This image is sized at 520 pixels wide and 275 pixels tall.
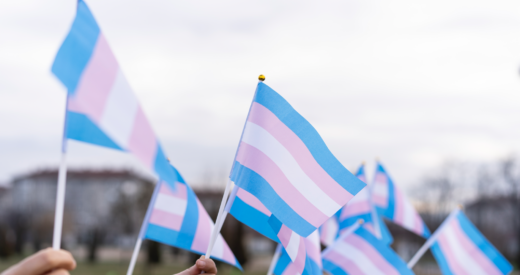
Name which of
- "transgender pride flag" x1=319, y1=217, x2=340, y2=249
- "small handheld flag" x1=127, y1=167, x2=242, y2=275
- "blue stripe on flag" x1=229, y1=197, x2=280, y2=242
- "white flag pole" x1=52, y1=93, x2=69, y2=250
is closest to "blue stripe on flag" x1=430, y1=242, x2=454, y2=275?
"transgender pride flag" x1=319, y1=217, x2=340, y2=249

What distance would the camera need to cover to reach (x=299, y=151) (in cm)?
301

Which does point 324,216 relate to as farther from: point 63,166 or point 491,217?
point 491,217

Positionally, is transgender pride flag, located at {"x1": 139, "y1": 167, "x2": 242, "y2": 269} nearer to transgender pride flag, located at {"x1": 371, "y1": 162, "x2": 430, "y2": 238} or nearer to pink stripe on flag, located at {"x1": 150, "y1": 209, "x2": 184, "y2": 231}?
pink stripe on flag, located at {"x1": 150, "y1": 209, "x2": 184, "y2": 231}

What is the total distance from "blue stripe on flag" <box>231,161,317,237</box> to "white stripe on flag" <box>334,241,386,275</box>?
2.21 m

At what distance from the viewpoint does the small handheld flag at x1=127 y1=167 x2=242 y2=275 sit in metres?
4.02

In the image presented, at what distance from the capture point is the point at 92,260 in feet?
89.6

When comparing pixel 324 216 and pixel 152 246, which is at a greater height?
pixel 324 216

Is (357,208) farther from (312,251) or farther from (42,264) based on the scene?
(42,264)

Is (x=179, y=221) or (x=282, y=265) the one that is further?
(x=282, y=265)

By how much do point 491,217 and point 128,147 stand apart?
171 ft

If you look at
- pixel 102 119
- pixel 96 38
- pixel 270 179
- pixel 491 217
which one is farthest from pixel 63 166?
pixel 491 217

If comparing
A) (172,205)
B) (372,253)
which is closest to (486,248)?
(372,253)

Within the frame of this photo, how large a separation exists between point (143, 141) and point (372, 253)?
11.6 ft

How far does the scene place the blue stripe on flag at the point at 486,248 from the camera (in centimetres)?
608
